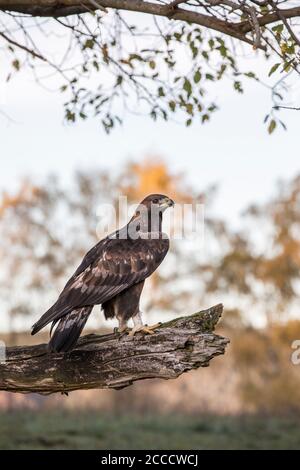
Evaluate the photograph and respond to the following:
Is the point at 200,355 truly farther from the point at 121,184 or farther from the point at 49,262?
the point at 121,184

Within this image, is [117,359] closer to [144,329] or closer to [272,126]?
[144,329]

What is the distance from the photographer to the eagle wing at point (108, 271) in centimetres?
804

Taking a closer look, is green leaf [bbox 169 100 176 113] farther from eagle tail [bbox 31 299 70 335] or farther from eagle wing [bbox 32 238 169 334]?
eagle tail [bbox 31 299 70 335]

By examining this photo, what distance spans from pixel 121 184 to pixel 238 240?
6.53 metres

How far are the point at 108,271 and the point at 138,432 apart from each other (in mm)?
12282

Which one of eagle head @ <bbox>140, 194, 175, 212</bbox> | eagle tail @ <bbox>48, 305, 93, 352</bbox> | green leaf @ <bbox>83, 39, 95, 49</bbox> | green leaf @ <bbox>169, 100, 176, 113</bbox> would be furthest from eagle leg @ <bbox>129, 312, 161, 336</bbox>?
green leaf @ <bbox>83, 39, 95, 49</bbox>

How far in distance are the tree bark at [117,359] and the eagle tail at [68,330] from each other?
15.8 inches

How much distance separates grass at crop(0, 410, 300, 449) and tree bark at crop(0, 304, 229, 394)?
8327 mm

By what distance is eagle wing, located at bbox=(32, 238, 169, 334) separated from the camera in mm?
8039

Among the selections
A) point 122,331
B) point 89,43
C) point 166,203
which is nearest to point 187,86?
point 89,43

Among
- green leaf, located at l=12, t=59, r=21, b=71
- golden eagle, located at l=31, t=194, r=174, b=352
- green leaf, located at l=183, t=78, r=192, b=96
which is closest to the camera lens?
golden eagle, located at l=31, t=194, r=174, b=352

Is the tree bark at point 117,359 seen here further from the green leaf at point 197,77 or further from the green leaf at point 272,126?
the green leaf at point 197,77
